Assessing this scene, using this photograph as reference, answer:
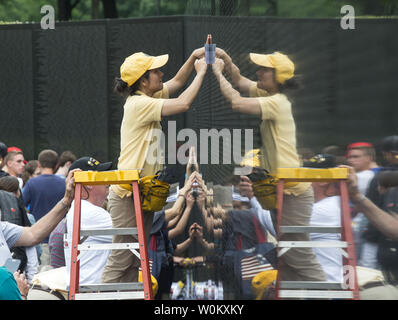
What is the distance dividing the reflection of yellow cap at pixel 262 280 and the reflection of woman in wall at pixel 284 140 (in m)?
0.10

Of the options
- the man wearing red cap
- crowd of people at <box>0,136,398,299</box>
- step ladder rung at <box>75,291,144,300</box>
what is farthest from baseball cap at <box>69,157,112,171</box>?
the man wearing red cap

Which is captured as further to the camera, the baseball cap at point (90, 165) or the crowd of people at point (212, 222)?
the baseball cap at point (90, 165)

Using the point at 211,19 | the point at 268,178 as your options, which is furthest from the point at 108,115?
the point at 268,178

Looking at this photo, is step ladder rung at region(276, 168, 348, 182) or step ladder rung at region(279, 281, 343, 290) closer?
step ladder rung at region(276, 168, 348, 182)

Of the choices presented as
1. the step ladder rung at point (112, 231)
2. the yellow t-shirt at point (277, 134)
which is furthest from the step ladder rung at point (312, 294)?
the step ladder rung at point (112, 231)

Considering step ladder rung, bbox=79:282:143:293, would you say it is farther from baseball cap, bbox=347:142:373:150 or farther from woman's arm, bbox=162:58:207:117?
baseball cap, bbox=347:142:373:150

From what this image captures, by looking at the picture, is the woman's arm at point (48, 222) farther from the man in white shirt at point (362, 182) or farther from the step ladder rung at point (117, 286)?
the man in white shirt at point (362, 182)

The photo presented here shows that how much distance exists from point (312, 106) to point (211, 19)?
143 cm

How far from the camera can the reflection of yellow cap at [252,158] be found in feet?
6.21

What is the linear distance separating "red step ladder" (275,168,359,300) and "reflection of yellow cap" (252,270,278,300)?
93 mm

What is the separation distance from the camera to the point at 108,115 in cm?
561

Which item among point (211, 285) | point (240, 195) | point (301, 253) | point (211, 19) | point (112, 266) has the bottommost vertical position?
point (211, 285)

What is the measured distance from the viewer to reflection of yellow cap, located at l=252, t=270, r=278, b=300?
1833 millimetres
